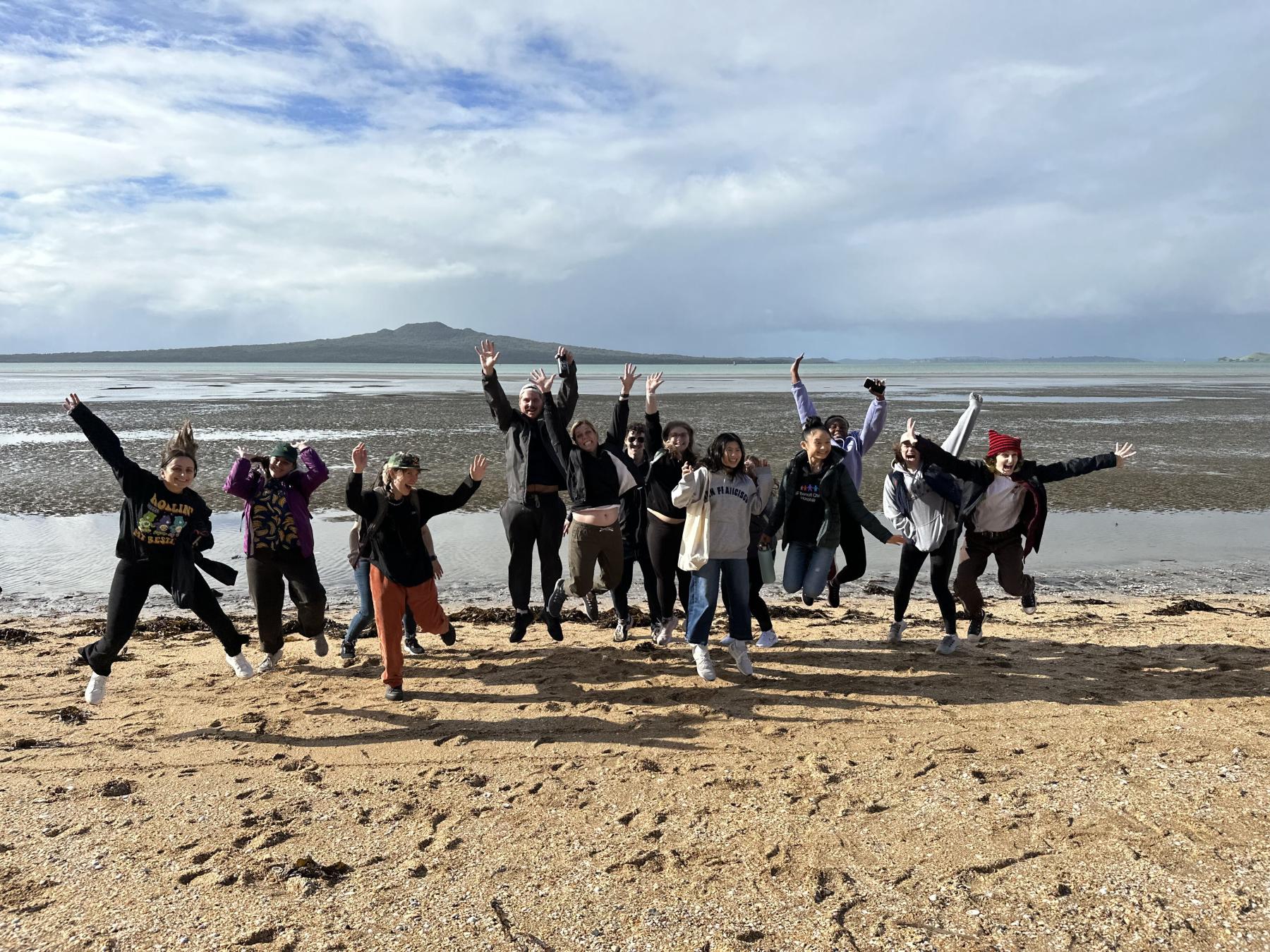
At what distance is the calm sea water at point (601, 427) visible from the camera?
412 inches

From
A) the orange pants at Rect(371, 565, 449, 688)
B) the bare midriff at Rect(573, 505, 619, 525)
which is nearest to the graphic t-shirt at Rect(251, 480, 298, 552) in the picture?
the orange pants at Rect(371, 565, 449, 688)

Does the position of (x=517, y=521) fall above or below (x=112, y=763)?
above

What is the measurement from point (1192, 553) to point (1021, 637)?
533 centimetres

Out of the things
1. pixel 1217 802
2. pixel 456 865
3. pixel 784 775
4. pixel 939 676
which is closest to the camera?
pixel 456 865

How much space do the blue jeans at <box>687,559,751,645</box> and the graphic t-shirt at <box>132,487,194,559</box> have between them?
354 cm

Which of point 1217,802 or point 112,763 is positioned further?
point 112,763

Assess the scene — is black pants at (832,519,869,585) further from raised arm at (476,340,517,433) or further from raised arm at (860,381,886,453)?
raised arm at (476,340,517,433)

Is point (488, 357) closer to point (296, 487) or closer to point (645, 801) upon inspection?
point (296, 487)

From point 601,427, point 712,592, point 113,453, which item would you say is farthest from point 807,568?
point 601,427

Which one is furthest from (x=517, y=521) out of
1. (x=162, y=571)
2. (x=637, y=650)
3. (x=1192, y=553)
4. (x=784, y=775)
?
(x=1192, y=553)

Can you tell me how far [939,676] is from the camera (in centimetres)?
629

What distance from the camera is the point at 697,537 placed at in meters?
6.05

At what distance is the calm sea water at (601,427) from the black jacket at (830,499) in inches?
136

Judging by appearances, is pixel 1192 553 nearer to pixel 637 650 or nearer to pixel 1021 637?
pixel 1021 637
